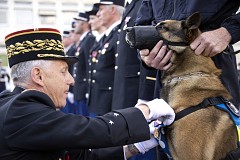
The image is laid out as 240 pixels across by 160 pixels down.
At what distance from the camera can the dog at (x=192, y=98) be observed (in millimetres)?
2367

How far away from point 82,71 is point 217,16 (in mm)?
5041

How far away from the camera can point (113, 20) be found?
236 inches

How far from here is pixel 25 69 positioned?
246 cm

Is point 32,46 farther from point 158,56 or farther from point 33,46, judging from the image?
point 158,56

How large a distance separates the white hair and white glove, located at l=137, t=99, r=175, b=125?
622 mm

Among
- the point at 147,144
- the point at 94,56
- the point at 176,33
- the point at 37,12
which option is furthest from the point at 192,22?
the point at 37,12

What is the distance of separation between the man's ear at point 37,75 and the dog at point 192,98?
1.69 feet

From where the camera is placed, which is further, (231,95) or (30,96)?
(231,95)

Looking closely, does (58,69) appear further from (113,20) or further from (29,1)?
(29,1)

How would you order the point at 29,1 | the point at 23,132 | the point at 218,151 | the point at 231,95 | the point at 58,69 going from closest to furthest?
1. the point at 23,132
2. the point at 218,151
3. the point at 58,69
4. the point at 231,95
5. the point at 29,1

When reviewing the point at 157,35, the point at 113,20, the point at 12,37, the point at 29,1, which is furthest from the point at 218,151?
the point at 29,1

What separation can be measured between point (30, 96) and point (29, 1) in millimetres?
21770

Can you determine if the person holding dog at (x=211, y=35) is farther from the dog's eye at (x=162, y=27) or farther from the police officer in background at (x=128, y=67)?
the police officer in background at (x=128, y=67)

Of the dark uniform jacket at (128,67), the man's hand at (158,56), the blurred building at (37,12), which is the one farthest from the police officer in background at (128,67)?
the blurred building at (37,12)
